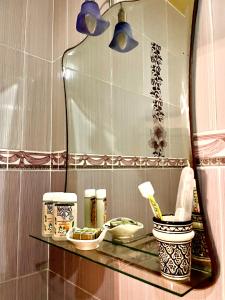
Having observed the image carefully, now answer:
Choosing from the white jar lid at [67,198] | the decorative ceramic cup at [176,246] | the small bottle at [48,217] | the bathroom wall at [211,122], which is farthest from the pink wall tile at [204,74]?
the small bottle at [48,217]

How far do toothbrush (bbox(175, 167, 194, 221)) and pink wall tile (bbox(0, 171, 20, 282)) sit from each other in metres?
0.64

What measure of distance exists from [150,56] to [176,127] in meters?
0.25

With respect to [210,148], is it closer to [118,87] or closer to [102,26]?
[118,87]

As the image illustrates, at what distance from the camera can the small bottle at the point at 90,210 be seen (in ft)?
2.58

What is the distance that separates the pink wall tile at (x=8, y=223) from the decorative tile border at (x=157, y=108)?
55cm

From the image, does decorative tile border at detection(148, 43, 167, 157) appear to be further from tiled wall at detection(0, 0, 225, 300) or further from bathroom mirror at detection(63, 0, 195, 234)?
tiled wall at detection(0, 0, 225, 300)

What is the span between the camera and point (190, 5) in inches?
22.5

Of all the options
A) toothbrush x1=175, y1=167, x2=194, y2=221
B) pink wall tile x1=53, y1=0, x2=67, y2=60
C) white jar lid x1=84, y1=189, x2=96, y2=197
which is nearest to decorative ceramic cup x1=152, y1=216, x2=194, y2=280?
toothbrush x1=175, y1=167, x2=194, y2=221

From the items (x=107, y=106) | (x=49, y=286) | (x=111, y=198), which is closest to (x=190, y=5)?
(x=107, y=106)

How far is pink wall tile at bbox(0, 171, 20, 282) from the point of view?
0.87m

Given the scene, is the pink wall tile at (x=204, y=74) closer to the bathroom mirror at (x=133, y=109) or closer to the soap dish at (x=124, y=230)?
the bathroom mirror at (x=133, y=109)

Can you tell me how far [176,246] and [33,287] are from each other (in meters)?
0.72

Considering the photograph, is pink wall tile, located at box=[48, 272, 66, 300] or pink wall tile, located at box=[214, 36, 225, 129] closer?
pink wall tile, located at box=[214, 36, 225, 129]

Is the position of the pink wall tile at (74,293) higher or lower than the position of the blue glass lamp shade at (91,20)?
lower
